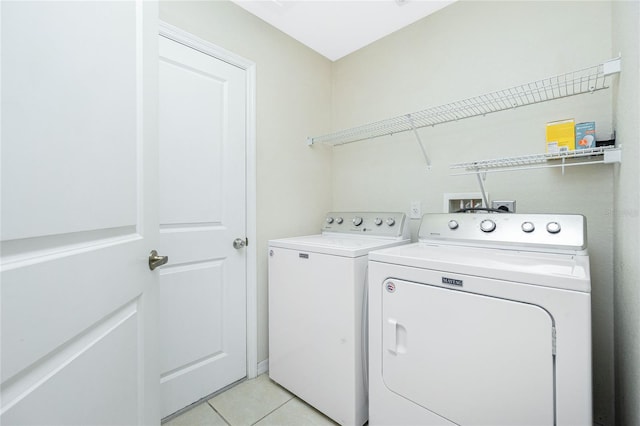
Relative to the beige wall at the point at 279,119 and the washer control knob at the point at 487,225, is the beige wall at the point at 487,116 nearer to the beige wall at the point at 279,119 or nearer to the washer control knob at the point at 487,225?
the beige wall at the point at 279,119

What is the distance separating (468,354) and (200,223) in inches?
59.4

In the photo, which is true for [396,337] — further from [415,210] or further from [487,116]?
[487,116]

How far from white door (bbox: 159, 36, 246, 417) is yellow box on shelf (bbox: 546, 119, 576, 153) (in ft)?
5.66

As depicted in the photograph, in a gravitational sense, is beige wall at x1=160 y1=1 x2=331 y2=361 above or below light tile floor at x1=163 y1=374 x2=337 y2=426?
above

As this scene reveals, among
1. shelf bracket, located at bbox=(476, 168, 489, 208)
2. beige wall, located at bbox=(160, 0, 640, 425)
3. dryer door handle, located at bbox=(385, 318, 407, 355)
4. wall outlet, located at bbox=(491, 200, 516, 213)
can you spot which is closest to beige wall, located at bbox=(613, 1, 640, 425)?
beige wall, located at bbox=(160, 0, 640, 425)

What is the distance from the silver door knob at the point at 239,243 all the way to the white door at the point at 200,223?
2 cm

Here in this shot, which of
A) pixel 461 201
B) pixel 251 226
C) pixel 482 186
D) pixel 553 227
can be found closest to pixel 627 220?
pixel 553 227

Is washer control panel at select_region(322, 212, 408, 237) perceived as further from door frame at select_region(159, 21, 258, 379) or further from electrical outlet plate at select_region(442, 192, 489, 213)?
door frame at select_region(159, 21, 258, 379)

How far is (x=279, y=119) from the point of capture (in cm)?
213

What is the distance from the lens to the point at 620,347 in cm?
119

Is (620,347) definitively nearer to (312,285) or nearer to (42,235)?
(312,285)

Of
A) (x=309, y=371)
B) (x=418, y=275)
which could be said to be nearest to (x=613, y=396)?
(x=418, y=275)

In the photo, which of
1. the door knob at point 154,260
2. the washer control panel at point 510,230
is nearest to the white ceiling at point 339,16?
the washer control panel at point 510,230

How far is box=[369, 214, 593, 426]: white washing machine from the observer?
88 cm
